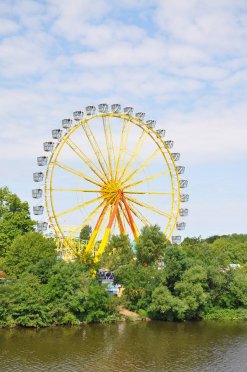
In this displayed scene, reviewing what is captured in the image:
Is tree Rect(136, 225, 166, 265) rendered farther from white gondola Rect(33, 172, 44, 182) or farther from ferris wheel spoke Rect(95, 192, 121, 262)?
white gondola Rect(33, 172, 44, 182)

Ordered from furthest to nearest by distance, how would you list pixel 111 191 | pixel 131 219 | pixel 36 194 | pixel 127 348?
pixel 131 219
pixel 111 191
pixel 36 194
pixel 127 348

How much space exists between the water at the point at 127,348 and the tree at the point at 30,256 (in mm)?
4494

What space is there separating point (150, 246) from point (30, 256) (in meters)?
9.12

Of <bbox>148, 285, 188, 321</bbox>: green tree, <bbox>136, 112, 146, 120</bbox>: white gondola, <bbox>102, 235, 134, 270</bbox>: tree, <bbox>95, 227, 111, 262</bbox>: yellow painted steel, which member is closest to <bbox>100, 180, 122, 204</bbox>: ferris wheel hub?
<bbox>95, 227, 111, 262</bbox>: yellow painted steel

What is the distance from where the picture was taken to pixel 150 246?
123 feet

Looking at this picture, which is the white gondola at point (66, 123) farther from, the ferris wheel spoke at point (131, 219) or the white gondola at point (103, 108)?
the ferris wheel spoke at point (131, 219)

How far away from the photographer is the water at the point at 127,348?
21297 millimetres

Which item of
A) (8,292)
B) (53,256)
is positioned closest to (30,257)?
(53,256)

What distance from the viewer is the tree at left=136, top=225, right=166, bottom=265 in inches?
1467

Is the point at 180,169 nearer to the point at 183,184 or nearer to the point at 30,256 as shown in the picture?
the point at 183,184

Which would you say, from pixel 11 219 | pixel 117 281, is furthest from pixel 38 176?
pixel 117 281

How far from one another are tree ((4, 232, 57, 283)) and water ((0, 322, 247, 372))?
4494 millimetres

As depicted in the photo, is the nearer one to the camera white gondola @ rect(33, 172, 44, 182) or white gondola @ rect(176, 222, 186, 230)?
white gondola @ rect(33, 172, 44, 182)

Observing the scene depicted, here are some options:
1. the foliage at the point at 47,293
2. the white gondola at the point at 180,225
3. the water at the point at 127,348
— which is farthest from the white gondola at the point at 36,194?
the white gondola at the point at 180,225
